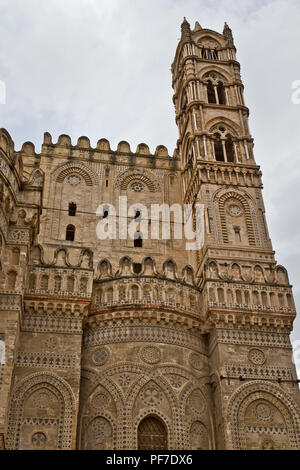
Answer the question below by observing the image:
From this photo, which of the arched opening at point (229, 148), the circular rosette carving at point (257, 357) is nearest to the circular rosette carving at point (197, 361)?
the circular rosette carving at point (257, 357)

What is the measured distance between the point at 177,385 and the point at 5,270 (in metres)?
6.06

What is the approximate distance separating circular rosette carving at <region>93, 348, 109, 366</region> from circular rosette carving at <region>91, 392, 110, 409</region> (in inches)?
36.7

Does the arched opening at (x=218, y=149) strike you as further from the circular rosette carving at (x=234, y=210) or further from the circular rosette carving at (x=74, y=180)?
the circular rosette carving at (x=74, y=180)

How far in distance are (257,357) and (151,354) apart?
11.0 feet

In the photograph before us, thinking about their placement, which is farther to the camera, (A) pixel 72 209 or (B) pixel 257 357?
(A) pixel 72 209

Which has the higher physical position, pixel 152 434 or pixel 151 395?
pixel 151 395

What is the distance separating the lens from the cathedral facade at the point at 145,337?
15.3 m

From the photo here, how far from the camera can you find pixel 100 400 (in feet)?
51.8

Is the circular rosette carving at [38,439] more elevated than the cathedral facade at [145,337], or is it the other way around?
the cathedral facade at [145,337]

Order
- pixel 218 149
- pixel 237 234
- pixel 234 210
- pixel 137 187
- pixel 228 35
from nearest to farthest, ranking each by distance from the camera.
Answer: pixel 237 234, pixel 234 210, pixel 218 149, pixel 137 187, pixel 228 35

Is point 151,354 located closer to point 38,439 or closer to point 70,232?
point 38,439

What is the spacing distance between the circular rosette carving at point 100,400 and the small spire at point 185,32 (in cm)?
1849

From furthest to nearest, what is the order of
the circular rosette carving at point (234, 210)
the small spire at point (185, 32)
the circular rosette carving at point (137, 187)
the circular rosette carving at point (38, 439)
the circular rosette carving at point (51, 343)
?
the small spire at point (185, 32), the circular rosette carving at point (137, 187), the circular rosette carving at point (234, 210), the circular rosette carving at point (51, 343), the circular rosette carving at point (38, 439)

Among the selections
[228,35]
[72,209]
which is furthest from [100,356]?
[228,35]
